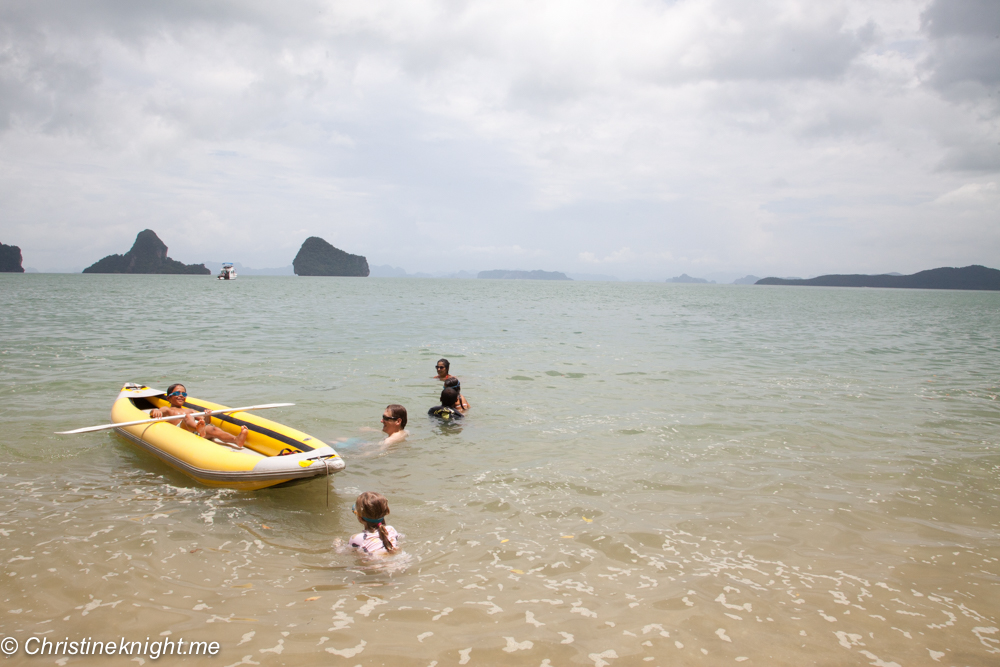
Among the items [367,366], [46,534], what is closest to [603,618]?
[46,534]

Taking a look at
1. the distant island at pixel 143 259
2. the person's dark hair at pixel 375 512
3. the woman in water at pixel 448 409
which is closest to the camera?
the person's dark hair at pixel 375 512

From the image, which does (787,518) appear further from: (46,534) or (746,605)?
(46,534)

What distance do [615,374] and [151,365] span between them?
1292cm

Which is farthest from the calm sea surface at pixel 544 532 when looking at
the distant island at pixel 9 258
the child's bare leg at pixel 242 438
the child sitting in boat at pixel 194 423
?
the distant island at pixel 9 258

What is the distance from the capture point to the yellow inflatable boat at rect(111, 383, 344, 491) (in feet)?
20.6

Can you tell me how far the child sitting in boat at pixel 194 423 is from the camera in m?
7.69

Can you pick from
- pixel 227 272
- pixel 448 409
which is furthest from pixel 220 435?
pixel 227 272

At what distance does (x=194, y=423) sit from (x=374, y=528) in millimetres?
4570

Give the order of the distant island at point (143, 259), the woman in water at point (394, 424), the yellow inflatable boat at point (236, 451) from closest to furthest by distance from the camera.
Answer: the yellow inflatable boat at point (236, 451) < the woman in water at point (394, 424) < the distant island at point (143, 259)

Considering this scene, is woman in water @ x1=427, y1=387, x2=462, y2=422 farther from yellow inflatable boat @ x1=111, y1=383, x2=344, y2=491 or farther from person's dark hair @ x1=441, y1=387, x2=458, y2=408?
yellow inflatable boat @ x1=111, y1=383, x2=344, y2=491

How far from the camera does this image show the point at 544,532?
5.47 meters

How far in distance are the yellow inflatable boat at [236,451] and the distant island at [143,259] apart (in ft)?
660

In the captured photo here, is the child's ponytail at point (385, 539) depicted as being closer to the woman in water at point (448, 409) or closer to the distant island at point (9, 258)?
the woman in water at point (448, 409)

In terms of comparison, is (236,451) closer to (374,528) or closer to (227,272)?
(374,528)
